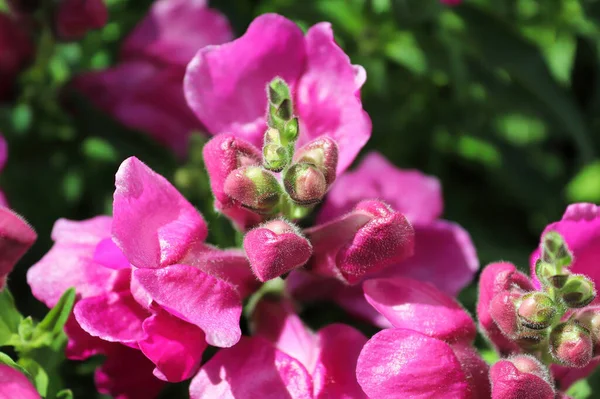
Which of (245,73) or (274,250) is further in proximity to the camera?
(245,73)

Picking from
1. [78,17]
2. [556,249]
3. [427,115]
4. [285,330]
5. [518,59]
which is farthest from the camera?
[427,115]

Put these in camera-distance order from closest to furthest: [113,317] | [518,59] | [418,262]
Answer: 1. [113,317]
2. [418,262]
3. [518,59]

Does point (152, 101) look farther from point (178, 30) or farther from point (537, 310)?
point (537, 310)

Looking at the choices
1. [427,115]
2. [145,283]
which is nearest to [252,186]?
[145,283]

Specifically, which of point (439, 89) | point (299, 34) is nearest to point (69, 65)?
point (299, 34)

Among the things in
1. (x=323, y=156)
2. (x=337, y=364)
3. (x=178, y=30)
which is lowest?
(x=337, y=364)

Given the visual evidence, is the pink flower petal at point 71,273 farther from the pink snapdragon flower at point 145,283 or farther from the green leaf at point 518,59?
the green leaf at point 518,59

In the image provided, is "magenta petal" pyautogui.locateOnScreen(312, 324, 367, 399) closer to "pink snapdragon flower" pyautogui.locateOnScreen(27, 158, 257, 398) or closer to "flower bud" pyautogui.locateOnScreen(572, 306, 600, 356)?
"pink snapdragon flower" pyautogui.locateOnScreen(27, 158, 257, 398)

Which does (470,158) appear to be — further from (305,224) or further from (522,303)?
(522,303)
